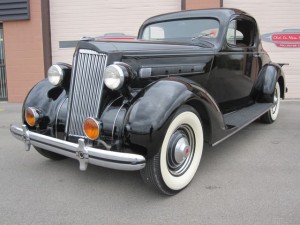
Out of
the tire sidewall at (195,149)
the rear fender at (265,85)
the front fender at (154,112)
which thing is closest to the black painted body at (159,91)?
the front fender at (154,112)

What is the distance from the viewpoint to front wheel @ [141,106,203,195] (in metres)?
2.67

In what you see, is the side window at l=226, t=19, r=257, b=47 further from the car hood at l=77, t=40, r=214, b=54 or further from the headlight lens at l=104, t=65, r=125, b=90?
the headlight lens at l=104, t=65, r=125, b=90

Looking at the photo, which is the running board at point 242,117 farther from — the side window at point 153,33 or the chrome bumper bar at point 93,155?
the side window at point 153,33

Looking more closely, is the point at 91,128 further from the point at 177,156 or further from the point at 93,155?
the point at 177,156

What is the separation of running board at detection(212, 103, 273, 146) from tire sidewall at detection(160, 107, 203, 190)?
0.39 meters

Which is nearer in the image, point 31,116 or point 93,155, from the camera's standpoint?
point 93,155

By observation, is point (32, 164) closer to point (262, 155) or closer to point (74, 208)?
point (74, 208)

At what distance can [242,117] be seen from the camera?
4.07m

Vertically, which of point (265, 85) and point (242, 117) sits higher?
point (265, 85)

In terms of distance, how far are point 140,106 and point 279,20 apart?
6.80 metres

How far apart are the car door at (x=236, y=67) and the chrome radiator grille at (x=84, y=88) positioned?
1.48m

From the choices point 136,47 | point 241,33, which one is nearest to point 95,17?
point 241,33

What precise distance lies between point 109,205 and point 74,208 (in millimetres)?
294

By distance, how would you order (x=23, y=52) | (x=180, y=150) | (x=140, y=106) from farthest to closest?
(x=23, y=52), (x=180, y=150), (x=140, y=106)
